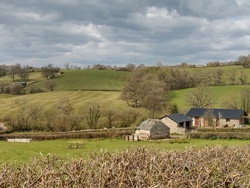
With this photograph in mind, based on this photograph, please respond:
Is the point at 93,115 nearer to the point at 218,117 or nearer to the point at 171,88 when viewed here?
the point at 218,117

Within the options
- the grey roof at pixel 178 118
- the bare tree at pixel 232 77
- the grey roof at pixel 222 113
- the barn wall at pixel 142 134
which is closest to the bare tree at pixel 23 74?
the grey roof at pixel 222 113

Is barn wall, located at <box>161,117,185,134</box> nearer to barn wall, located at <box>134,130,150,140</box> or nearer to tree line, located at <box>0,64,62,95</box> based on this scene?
barn wall, located at <box>134,130,150,140</box>

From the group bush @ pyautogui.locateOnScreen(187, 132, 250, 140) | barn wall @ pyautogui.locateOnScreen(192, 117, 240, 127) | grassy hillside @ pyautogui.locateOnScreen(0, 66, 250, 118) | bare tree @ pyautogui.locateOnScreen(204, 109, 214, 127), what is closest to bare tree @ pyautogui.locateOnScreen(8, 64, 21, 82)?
grassy hillside @ pyautogui.locateOnScreen(0, 66, 250, 118)

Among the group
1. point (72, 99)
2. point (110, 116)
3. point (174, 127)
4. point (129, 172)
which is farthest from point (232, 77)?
point (129, 172)

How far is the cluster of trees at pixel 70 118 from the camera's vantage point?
6673cm

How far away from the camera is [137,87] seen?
275 feet

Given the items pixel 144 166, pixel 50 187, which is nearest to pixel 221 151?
pixel 144 166

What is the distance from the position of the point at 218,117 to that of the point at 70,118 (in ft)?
111

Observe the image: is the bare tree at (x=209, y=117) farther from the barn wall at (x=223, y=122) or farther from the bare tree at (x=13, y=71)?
the bare tree at (x=13, y=71)

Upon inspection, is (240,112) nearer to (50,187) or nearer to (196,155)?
(196,155)

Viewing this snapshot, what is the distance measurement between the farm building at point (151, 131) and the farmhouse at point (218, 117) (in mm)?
17131

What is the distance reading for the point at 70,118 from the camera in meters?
65.6

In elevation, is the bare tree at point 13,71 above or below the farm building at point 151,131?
above

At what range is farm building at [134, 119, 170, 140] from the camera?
5119 cm
